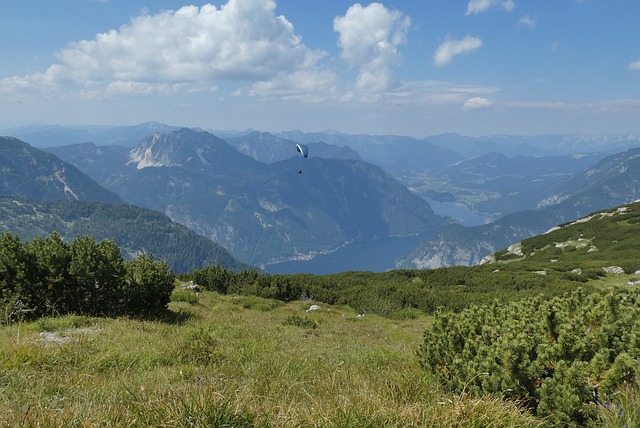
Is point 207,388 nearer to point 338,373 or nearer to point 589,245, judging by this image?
point 338,373

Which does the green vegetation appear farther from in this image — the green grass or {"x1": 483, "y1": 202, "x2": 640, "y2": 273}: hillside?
{"x1": 483, "y1": 202, "x2": 640, "y2": 273}: hillside

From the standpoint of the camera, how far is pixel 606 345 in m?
5.07

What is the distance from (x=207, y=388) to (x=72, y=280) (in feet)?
47.4

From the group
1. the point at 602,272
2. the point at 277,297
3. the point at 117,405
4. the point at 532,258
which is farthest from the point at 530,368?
the point at 532,258

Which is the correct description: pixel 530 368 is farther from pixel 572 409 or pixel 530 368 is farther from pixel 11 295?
pixel 11 295

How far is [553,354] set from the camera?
16.5ft

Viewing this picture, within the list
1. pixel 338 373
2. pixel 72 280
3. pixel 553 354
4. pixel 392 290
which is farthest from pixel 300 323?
pixel 392 290

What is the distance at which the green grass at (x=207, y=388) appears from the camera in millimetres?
3730

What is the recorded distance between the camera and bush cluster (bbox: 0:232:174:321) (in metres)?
14.1

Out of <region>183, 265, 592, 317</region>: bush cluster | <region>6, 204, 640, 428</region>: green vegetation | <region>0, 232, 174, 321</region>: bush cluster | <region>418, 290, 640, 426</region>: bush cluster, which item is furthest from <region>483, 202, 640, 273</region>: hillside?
<region>0, 232, 174, 321</region>: bush cluster

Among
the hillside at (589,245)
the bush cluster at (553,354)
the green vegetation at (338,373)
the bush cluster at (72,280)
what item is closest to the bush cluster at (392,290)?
the hillside at (589,245)

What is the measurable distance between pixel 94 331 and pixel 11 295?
5623 mm

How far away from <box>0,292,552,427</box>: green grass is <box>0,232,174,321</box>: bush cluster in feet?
12.9

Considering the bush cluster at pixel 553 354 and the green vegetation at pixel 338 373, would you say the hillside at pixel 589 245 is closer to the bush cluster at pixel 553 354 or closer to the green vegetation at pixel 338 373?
the bush cluster at pixel 553 354
